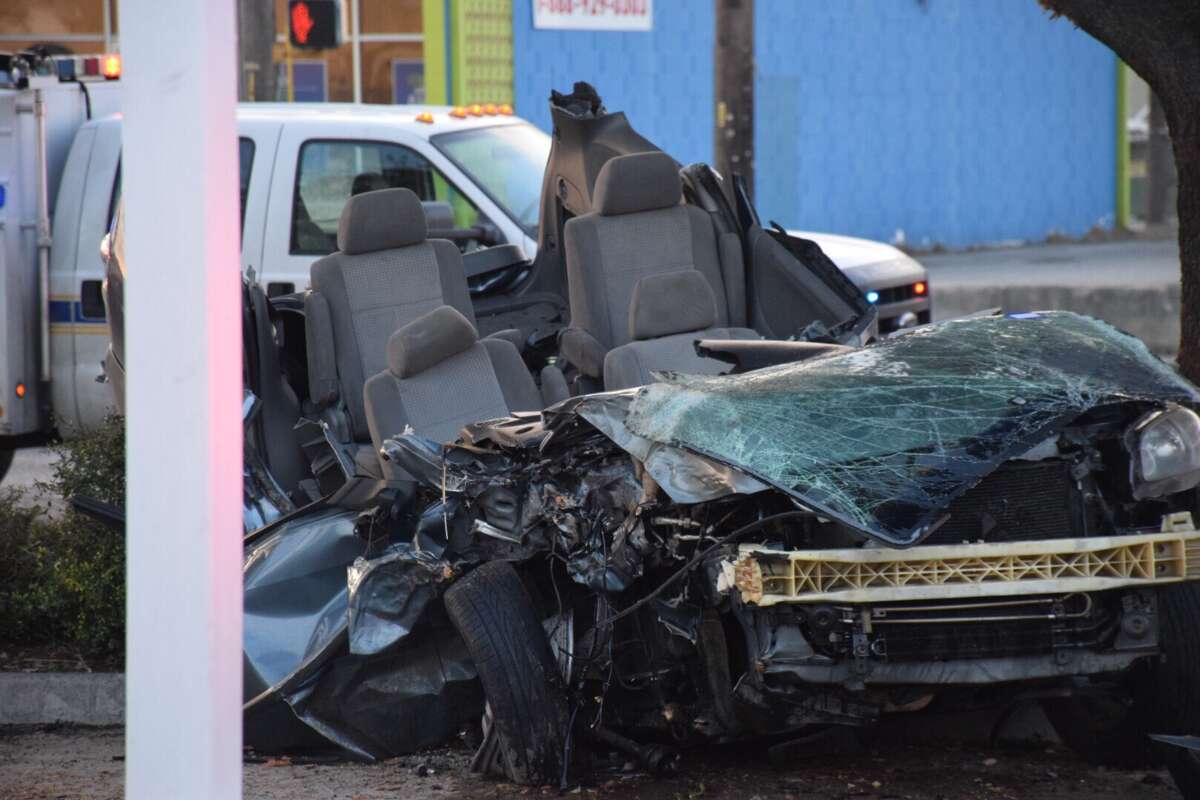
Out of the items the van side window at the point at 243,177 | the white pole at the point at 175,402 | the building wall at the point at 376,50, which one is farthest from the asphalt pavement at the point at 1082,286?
the white pole at the point at 175,402

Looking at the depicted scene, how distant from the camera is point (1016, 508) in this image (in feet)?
15.1

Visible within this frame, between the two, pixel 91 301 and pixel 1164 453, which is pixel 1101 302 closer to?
pixel 91 301

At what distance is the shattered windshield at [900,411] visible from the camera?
4.39m

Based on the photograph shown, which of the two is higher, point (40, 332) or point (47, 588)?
point (40, 332)

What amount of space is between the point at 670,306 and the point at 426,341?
3.14 feet

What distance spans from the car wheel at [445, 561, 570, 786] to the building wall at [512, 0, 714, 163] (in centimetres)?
1443

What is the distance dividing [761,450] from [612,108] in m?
15.1

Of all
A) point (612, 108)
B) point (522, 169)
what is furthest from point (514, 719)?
point (612, 108)

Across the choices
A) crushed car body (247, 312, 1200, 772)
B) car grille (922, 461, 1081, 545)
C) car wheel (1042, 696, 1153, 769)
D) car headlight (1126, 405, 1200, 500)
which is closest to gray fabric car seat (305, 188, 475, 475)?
crushed car body (247, 312, 1200, 772)

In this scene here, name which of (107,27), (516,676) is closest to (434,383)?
(516,676)

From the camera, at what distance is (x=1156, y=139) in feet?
71.8

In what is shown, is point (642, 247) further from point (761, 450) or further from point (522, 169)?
point (761, 450)

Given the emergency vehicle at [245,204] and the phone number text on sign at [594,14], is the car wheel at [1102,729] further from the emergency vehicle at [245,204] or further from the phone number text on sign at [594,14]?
the phone number text on sign at [594,14]

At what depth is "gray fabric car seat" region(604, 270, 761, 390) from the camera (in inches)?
265
